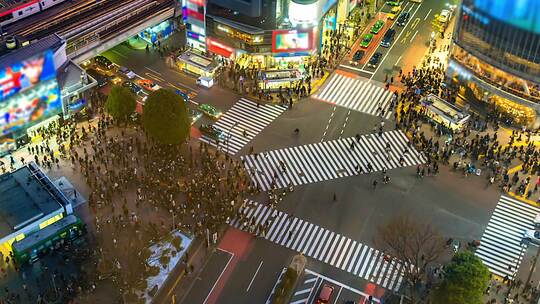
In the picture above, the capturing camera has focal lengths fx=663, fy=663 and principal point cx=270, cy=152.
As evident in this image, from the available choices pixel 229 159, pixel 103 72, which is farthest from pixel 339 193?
pixel 103 72

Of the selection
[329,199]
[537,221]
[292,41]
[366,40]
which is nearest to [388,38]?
[366,40]

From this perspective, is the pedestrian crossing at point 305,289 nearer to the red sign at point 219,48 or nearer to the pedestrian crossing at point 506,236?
A: the pedestrian crossing at point 506,236

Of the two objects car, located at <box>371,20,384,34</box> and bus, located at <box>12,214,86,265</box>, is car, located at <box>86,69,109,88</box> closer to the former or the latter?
bus, located at <box>12,214,86,265</box>

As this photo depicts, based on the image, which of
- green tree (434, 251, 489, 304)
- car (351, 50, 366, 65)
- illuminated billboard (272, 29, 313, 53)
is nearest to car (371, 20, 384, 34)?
car (351, 50, 366, 65)

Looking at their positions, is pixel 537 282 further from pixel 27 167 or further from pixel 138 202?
pixel 27 167

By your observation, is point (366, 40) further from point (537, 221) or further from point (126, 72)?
point (537, 221)
